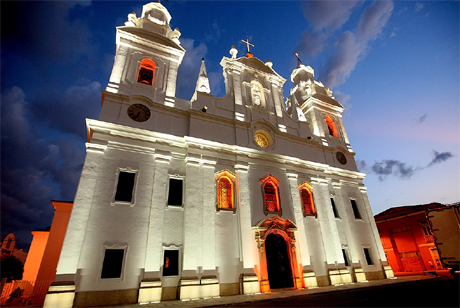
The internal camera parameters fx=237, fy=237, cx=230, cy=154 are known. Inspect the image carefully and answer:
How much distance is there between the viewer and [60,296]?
8898mm

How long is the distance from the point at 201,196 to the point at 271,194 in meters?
4.98

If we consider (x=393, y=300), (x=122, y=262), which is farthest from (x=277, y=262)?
(x=122, y=262)

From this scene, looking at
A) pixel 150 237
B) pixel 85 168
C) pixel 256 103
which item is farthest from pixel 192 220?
pixel 256 103

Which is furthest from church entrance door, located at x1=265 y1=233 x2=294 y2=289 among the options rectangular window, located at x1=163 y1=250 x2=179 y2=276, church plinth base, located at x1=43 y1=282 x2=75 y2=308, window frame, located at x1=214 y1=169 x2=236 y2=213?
church plinth base, located at x1=43 y1=282 x2=75 y2=308

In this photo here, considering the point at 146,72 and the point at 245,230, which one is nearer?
the point at 245,230

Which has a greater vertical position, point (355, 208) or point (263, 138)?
point (263, 138)

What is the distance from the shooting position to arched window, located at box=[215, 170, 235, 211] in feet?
45.4

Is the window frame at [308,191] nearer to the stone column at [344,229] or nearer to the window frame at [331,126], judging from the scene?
the stone column at [344,229]

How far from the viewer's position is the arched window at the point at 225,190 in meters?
13.8

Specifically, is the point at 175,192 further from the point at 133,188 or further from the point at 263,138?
the point at 263,138

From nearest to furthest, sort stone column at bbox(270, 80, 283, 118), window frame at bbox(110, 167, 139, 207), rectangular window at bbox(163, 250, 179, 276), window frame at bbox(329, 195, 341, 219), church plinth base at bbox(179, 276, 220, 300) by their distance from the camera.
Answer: church plinth base at bbox(179, 276, 220, 300), rectangular window at bbox(163, 250, 179, 276), window frame at bbox(110, 167, 139, 207), window frame at bbox(329, 195, 341, 219), stone column at bbox(270, 80, 283, 118)

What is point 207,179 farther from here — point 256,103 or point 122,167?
point 256,103

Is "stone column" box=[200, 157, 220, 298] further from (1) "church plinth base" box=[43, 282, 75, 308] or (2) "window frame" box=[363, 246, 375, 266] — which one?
(2) "window frame" box=[363, 246, 375, 266]

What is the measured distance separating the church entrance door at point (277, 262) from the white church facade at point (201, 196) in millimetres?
71
